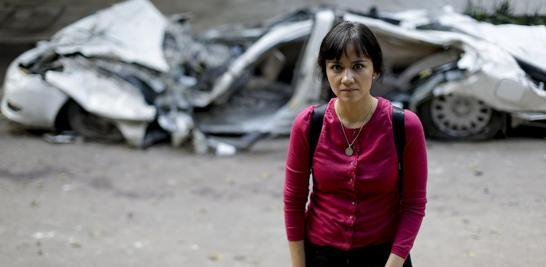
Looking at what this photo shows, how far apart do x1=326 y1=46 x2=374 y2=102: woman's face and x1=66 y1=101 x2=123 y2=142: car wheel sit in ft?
19.6

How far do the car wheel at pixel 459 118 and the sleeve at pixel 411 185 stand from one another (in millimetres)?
4916

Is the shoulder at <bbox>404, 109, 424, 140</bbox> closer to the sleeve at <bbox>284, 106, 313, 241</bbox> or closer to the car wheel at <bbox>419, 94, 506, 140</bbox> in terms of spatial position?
the sleeve at <bbox>284, 106, 313, 241</bbox>

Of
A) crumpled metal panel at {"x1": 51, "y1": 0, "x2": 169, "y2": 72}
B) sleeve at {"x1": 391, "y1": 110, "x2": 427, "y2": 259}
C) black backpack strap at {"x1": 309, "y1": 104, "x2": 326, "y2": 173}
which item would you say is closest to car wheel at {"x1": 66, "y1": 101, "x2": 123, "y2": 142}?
crumpled metal panel at {"x1": 51, "y1": 0, "x2": 169, "y2": 72}

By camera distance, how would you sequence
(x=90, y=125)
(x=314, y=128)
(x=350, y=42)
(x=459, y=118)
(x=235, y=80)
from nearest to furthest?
(x=350, y=42) < (x=314, y=128) < (x=459, y=118) < (x=235, y=80) < (x=90, y=125)

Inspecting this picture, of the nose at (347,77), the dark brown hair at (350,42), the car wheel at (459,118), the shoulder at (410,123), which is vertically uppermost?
the dark brown hair at (350,42)

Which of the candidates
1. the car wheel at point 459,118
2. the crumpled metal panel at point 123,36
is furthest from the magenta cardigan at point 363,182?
the crumpled metal panel at point 123,36

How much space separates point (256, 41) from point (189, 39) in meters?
0.95

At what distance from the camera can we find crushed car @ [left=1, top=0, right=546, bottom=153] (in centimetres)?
700

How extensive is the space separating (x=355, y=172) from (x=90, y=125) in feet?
20.3

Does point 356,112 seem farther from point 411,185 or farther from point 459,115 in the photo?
point 459,115

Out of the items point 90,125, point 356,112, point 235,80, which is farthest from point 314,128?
point 90,125

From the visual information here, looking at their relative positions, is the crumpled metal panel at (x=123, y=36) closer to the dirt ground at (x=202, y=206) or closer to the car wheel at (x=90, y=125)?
the car wheel at (x=90, y=125)

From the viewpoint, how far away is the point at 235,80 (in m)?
7.84

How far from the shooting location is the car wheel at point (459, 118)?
6.98 meters
